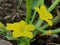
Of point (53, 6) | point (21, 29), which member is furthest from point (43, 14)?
point (53, 6)

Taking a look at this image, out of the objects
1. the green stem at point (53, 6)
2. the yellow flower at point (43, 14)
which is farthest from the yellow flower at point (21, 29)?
the green stem at point (53, 6)

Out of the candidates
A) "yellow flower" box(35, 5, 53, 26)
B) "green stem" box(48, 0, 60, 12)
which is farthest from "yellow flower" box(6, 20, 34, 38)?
"green stem" box(48, 0, 60, 12)

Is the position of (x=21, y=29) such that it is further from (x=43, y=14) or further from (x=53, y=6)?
(x=53, y=6)

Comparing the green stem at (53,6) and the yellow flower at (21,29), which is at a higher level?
the green stem at (53,6)

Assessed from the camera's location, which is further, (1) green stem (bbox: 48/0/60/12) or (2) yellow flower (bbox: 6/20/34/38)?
(1) green stem (bbox: 48/0/60/12)

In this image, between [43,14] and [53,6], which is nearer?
[43,14]

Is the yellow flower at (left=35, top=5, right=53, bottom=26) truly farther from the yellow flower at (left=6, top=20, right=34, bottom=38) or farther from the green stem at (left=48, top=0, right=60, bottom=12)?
the green stem at (left=48, top=0, right=60, bottom=12)

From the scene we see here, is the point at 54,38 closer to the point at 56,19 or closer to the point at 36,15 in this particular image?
the point at 56,19

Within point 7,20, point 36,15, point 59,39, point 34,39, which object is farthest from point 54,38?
point 7,20

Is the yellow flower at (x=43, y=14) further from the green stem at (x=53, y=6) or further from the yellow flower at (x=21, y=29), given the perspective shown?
the green stem at (x=53, y=6)
